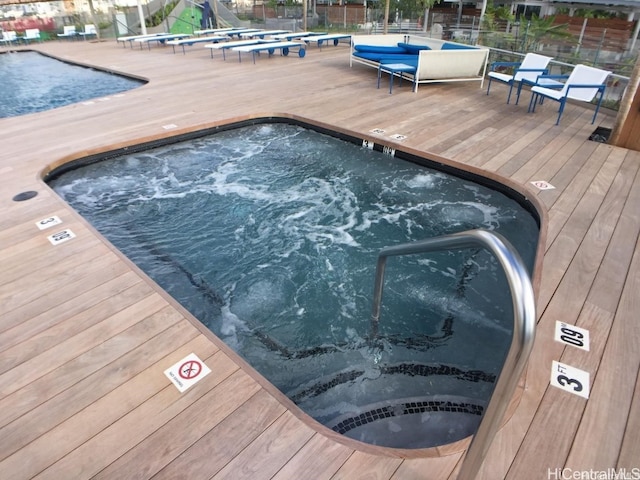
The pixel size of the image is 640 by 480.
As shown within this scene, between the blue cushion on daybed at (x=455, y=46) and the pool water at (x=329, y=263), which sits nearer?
the pool water at (x=329, y=263)

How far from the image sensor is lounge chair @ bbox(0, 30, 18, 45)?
478 inches

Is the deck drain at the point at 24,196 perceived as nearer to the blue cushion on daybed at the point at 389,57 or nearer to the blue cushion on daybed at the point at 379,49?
the blue cushion on daybed at the point at 389,57

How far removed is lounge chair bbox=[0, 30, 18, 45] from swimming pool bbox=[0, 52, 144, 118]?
2.88 meters

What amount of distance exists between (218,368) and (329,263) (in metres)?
1.55

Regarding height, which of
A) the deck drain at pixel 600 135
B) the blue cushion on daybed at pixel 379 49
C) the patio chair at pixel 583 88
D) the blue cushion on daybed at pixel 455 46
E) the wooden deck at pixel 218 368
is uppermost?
the blue cushion on daybed at pixel 455 46

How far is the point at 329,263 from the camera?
3264 mm

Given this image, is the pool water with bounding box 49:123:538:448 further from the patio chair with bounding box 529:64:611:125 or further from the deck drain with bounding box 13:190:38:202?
the patio chair with bounding box 529:64:611:125

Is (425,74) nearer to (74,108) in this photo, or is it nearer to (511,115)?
(511,115)

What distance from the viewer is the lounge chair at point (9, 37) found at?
12.1 m

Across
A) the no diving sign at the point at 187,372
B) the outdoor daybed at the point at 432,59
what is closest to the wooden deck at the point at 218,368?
the no diving sign at the point at 187,372

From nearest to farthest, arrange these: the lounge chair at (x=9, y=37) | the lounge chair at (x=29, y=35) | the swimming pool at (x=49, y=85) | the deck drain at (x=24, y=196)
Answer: the deck drain at (x=24, y=196), the swimming pool at (x=49, y=85), the lounge chair at (x=9, y=37), the lounge chair at (x=29, y=35)

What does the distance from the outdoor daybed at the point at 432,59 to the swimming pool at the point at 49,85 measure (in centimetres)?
474

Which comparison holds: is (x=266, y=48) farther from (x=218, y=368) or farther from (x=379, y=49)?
(x=218, y=368)

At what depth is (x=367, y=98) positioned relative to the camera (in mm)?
6188
